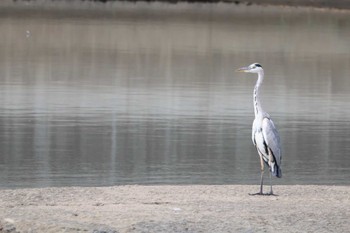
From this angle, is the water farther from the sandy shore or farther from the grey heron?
the grey heron

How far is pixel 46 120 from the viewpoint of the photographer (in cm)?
1992

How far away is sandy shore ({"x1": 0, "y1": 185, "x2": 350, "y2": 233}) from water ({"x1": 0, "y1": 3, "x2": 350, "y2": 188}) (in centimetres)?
204

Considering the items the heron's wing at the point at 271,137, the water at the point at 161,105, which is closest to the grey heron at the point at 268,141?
the heron's wing at the point at 271,137

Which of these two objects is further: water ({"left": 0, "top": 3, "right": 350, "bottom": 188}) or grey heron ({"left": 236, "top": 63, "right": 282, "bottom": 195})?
water ({"left": 0, "top": 3, "right": 350, "bottom": 188})

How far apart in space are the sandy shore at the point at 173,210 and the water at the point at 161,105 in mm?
2040

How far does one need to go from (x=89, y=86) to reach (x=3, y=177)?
11.5 metres

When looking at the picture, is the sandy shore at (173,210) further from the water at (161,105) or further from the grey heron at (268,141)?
the water at (161,105)

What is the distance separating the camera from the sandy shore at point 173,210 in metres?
9.71

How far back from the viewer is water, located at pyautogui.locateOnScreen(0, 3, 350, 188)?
15.5 m

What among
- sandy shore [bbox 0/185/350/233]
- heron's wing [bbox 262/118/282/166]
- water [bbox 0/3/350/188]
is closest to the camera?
sandy shore [bbox 0/185/350/233]

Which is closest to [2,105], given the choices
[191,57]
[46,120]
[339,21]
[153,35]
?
[46,120]

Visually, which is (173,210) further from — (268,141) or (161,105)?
(161,105)

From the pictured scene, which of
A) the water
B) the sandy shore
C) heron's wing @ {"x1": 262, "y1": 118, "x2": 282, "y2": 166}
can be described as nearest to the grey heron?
heron's wing @ {"x1": 262, "y1": 118, "x2": 282, "y2": 166}

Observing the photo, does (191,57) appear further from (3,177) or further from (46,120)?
(3,177)
